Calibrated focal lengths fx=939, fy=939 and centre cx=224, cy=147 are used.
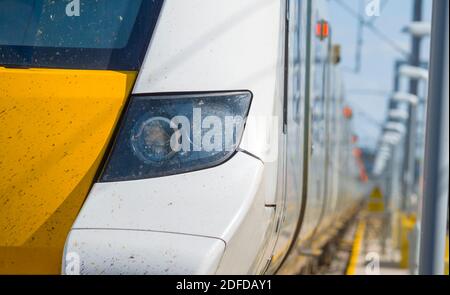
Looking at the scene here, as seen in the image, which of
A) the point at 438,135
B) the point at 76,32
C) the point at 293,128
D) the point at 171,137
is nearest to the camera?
the point at 171,137

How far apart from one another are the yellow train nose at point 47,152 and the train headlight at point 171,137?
5 cm

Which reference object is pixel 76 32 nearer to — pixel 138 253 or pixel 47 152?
pixel 47 152

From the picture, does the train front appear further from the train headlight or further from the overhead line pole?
the overhead line pole

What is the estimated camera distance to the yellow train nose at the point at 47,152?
279 centimetres

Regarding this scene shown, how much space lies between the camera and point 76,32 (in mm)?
3074

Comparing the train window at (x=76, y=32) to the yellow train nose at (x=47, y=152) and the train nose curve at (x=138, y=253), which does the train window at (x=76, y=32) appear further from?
the train nose curve at (x=138, y=253)

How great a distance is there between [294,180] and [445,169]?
1132 mm

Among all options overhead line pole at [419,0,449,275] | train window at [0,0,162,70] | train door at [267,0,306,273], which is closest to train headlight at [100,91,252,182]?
train window at [0,0,162,70]

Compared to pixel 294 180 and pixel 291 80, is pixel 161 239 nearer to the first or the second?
pixel 291 80

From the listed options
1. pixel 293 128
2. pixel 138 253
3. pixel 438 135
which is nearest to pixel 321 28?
pixel 438 135

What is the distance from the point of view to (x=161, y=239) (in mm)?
2666

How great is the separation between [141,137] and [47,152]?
11.4 inches

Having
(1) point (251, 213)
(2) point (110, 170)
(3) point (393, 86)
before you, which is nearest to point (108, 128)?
(2) point (110, 170)

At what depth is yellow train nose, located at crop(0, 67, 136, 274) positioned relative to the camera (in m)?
2.79
